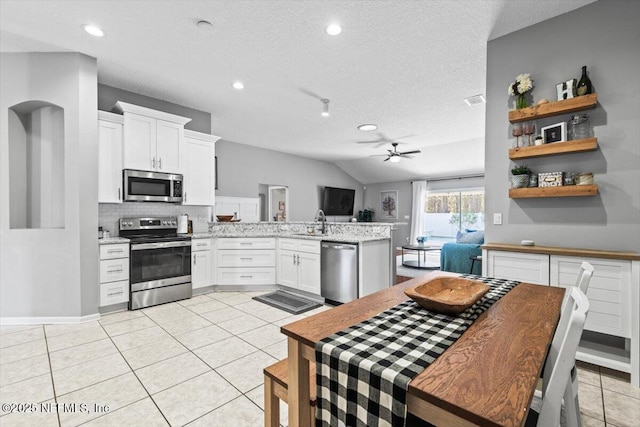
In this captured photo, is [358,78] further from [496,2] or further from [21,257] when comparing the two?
[21,257]

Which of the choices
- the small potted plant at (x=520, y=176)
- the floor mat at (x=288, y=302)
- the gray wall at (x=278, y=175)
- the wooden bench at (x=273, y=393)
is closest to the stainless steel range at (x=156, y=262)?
the floor mat at (x=288, y=302)

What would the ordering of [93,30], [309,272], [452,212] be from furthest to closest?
[452,212], [309,272], [93,30]

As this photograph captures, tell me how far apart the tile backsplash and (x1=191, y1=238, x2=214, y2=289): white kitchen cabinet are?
0.48 metres

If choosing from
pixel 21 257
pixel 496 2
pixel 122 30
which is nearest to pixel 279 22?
pixel 122 30

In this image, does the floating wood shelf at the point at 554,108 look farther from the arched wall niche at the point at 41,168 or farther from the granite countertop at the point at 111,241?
the arched wall niche at the point at 41,168

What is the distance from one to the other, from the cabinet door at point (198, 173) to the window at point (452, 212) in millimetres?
7527

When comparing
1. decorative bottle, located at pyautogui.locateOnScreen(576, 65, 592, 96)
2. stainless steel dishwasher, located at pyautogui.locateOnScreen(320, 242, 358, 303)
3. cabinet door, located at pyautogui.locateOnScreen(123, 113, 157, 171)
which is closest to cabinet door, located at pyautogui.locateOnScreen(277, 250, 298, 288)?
stainless steel dishwasher, located at pyautogui.locateOnScreen(320, 242, 358, 303)

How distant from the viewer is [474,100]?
A: 4.34m

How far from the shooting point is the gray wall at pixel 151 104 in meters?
3.90

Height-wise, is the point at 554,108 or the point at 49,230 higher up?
the point at 554,108

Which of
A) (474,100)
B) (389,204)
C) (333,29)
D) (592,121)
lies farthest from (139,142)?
(389,204)

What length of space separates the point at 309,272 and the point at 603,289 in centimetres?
310

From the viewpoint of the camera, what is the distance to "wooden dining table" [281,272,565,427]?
0.67m

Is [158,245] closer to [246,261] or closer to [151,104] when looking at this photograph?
[246,261]
